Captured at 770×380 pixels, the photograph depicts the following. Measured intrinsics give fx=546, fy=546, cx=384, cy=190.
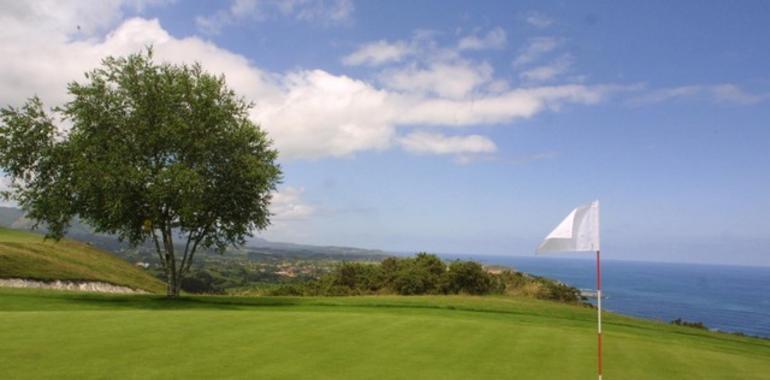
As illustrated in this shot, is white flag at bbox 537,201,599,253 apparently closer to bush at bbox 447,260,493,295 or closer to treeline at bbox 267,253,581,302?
treeline at bbox 267,253,581,302

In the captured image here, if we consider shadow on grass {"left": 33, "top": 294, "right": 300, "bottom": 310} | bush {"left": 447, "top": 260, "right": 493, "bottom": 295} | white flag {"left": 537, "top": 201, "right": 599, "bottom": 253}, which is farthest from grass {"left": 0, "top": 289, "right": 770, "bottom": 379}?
bush {"left": 447, "top": 260, "right": 493, "bottom": 295}

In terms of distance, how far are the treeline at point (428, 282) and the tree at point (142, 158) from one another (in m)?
14.3

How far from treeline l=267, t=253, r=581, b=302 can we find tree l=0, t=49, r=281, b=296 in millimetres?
14318

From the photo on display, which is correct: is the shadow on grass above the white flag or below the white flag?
below

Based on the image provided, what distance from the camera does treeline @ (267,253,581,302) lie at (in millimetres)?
39000

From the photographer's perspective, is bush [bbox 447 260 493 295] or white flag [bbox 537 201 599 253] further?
bush [bbox 447 260 493 295]

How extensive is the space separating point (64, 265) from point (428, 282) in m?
25.7

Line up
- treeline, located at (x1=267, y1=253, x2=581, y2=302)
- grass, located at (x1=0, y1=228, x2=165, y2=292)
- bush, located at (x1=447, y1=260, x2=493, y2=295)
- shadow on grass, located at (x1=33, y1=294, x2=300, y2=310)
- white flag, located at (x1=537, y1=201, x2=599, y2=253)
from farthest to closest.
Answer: treeline, located at (x1=267, y1=253, x2=581, y2=302), bush, located at (x1=447, y1=260, x2=493, y2=295), grass, located at (x1=0, y1=228, x2=165, y2=292), shadow on grass, located at (x1=33, y1=294, x2=300, y2=310), white flag, located at (x1=537, y1=201, x2=599, y2=253)

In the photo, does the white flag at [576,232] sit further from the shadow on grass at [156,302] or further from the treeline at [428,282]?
the treeline at [428,282]

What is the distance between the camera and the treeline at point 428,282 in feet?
128

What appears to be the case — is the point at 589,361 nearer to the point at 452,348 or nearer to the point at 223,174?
A: the point at 452,348

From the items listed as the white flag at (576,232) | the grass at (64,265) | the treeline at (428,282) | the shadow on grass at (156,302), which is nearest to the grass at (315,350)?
the white flag at (576,232)

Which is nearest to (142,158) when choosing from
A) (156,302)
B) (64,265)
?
(156,302)

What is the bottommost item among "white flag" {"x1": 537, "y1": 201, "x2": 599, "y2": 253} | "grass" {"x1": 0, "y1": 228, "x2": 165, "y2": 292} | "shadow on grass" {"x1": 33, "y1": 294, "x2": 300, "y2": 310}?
"shadow on grass" {"x1": 33, "y1": 294, "x2": 300, "y2": 310}
